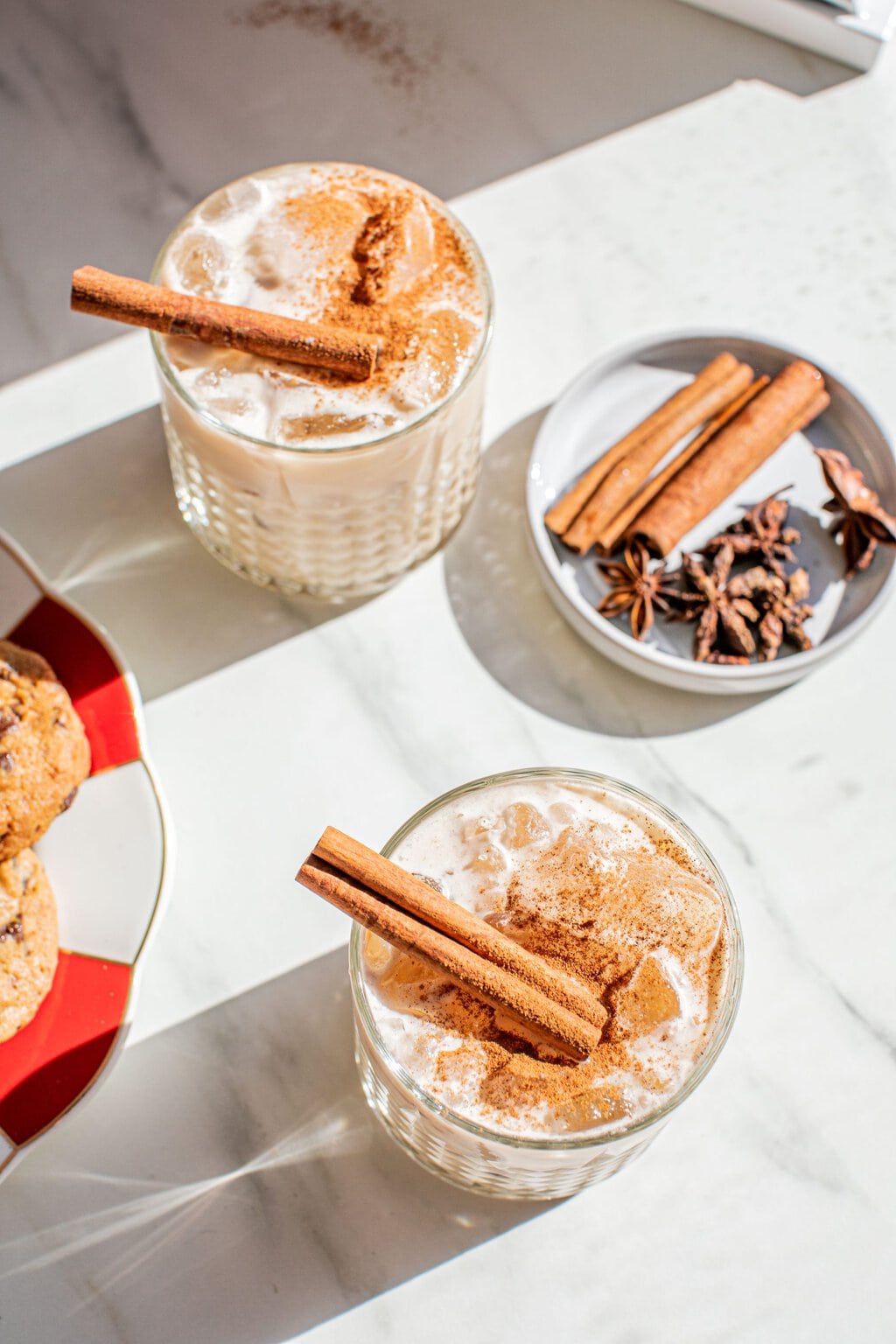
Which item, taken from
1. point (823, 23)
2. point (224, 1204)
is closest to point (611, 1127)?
point (224, 1204)

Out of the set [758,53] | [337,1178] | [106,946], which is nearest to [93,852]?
[106,946]

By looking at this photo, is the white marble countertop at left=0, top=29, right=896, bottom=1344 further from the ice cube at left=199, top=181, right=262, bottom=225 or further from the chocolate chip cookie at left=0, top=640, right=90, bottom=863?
the ice cube at left=199, top=181, right=262, bottom=225

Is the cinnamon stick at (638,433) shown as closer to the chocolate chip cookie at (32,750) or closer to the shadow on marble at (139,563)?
the shadow on marble at (139,563)

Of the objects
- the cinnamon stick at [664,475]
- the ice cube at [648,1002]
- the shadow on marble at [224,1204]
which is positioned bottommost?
the shadow on marble at [224,1204]

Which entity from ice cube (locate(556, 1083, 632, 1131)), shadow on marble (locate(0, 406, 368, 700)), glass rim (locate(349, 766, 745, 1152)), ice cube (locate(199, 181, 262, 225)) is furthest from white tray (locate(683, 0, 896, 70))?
ice cube (locate(556, 1083, 632, 1131))

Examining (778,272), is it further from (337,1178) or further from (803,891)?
(337,1178)

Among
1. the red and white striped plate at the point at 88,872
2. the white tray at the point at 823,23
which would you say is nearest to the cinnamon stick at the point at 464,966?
the red and white striped plate at the point at 88,872

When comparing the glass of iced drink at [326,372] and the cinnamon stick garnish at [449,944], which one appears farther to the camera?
the glass of iced drink at [326,372]
